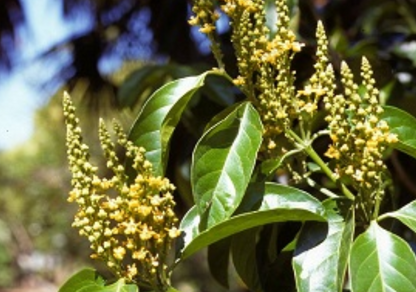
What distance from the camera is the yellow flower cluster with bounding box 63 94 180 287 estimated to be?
873 mm

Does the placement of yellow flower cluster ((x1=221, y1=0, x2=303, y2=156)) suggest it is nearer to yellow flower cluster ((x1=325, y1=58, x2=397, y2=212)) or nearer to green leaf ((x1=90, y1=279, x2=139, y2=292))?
yellow flower cluster ((x1=325, y1=58, x2=397, y2=212))

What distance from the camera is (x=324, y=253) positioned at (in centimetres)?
93

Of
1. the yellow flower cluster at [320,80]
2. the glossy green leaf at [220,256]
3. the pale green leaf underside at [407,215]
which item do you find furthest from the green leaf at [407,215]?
the glossy green leaf at [220,256]

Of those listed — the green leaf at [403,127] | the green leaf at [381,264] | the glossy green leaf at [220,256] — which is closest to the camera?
the green leaf at [381,264]

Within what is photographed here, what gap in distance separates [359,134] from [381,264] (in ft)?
0.50

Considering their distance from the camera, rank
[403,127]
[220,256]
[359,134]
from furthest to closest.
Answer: [220,256]
[403,127]
[359,134]

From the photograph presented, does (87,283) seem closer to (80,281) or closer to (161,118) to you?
(80,281)

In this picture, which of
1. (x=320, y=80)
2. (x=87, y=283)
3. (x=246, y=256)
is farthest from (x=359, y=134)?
(x=87, y=283)

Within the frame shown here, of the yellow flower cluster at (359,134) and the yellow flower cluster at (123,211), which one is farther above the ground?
the yellow flower cluster at (359,134)

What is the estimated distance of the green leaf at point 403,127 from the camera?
3.18 ft

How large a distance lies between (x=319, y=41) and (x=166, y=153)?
9.5 inches

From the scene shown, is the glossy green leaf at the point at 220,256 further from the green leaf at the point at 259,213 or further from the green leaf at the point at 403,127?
the green leaf at the point at 403,127

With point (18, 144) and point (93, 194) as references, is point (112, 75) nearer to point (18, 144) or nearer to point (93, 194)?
point (93, 194)

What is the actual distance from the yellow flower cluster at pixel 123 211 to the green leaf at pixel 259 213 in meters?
0.04
